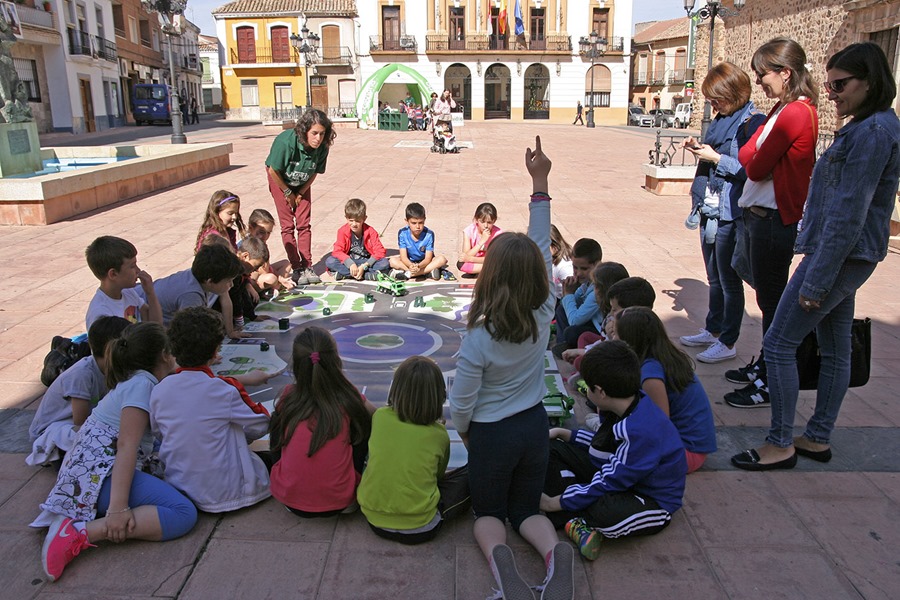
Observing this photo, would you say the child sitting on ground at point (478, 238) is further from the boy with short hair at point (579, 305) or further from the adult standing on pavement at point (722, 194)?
the adult standing on pavement at point (722, 194)

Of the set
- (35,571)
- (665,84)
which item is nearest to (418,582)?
(35,571)

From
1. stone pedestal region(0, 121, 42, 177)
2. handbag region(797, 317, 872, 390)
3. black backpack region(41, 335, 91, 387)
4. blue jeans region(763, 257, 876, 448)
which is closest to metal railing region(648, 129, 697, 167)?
handbag region(797, 317, 872, 390)

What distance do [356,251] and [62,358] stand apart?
3067mm

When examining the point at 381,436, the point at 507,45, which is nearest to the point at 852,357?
the point at 381,436

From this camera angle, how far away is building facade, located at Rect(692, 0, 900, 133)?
18.2m

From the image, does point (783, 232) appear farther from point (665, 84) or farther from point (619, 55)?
point (665, 84)

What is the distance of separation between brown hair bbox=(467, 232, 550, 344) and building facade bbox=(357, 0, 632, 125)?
40918mm

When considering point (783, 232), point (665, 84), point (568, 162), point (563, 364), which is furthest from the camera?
point (665, 84)

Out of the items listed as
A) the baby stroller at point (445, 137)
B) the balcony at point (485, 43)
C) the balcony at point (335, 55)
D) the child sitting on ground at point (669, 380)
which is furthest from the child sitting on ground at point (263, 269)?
the balcony at point (335, 55)

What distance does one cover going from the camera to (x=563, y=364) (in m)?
4.21

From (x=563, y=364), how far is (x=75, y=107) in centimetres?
3325

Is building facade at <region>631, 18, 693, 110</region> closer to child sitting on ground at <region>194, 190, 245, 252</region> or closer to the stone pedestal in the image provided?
the stone pedestal

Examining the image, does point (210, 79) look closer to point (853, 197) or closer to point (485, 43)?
point (485, 43)

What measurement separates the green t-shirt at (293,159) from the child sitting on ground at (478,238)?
141 cm
